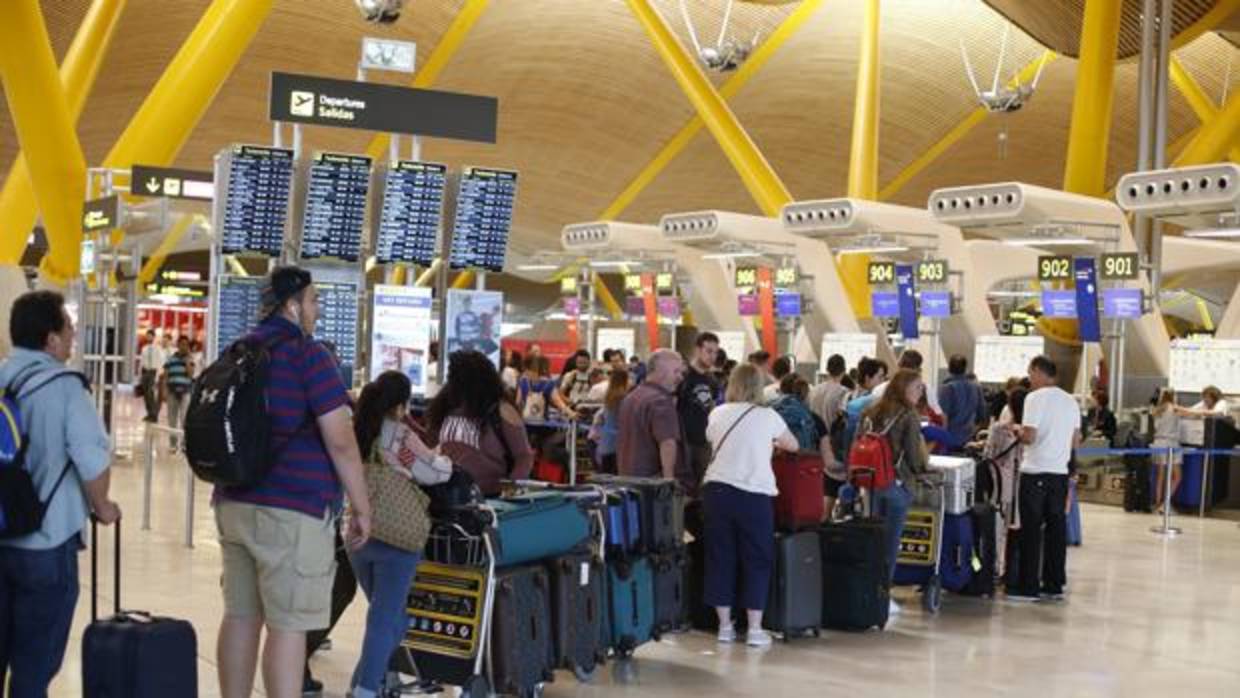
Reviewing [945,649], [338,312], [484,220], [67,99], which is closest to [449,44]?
[67,99]

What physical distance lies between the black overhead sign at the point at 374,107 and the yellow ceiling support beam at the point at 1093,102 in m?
14.0

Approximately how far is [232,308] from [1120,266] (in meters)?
12.4

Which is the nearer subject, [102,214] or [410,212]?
[410,212]

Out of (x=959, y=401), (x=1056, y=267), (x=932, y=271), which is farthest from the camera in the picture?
(x=932, y=271)

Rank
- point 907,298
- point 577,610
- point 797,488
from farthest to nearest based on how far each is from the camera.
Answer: point 907,298
point 797,488
point 577,610

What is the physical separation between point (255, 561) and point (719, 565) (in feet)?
12.1

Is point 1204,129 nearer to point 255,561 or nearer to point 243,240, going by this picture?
A: point 243,240

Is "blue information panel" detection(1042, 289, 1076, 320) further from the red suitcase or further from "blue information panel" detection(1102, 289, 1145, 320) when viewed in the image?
the red suitcase

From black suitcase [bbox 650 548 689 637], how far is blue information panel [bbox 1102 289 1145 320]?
1293cm

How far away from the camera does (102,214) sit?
14.1 metres

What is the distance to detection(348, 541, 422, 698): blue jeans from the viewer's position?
20.0 feet

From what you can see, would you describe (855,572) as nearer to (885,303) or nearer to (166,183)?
(166,183)

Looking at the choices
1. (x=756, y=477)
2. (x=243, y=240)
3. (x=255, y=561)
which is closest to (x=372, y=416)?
(x=255, y=561)

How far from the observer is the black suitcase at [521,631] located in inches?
255
